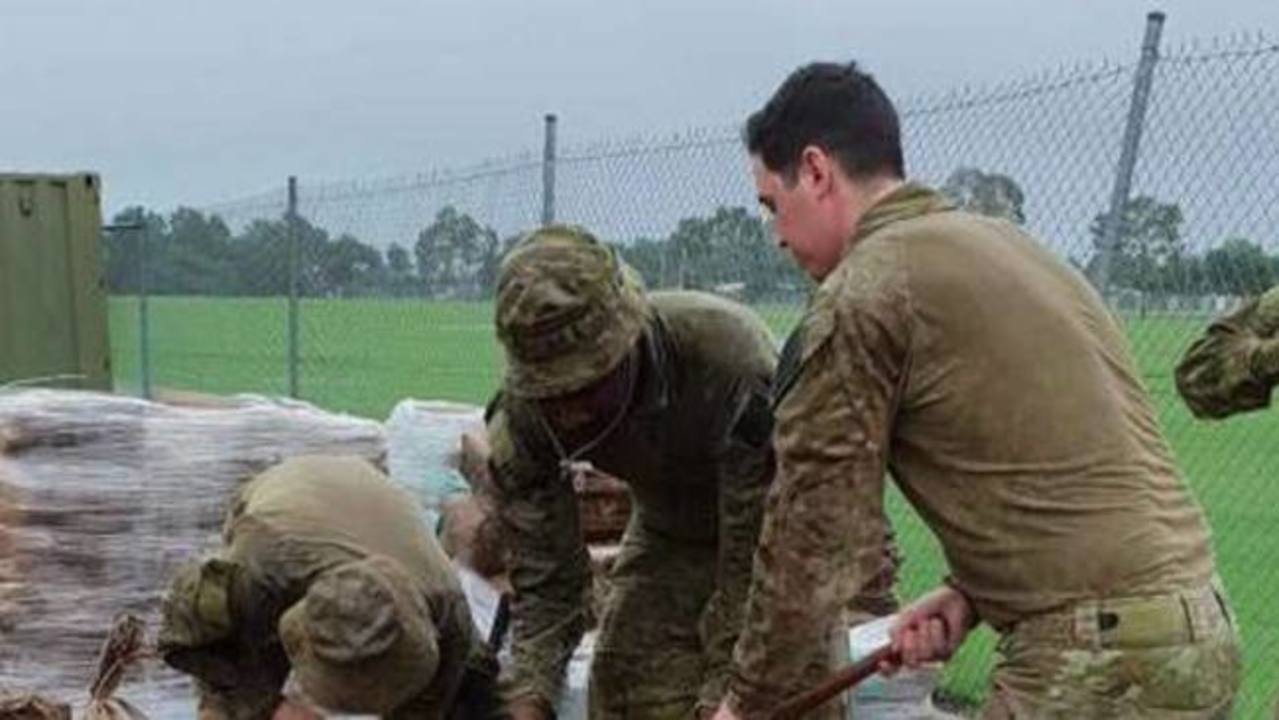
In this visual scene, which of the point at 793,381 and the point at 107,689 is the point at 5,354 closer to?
the point at 107,689

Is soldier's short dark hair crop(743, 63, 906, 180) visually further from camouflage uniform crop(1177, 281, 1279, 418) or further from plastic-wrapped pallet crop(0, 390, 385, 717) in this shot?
plastic-wrapped pallet crop(0, 390, 385, 717)

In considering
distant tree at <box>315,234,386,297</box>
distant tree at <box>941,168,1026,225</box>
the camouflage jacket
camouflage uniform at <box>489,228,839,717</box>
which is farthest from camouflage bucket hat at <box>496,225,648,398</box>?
distant tree at <box>315,234,386,297</box>

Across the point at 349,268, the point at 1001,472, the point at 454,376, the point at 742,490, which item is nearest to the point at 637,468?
the point at 742,490

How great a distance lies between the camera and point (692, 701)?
4082mm

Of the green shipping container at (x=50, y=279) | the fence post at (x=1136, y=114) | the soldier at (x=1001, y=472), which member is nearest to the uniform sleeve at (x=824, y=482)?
the soldier at (x=1001, y=472)

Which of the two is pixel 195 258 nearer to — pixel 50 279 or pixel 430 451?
pixel 50 279

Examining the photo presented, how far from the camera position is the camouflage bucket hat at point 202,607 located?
3.51 m

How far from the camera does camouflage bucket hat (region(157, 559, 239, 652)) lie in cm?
351

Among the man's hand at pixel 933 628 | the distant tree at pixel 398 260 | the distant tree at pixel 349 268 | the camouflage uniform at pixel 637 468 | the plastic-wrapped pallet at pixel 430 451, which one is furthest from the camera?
the distant tree at pixel 349 268

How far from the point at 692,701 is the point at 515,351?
1.02m

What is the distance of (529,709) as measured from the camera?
3.92m

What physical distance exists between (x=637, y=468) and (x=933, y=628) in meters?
1.04

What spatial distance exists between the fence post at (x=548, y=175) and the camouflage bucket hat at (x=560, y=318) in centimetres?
370

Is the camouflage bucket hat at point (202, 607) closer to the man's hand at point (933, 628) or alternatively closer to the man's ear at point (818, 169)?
the man's hand at point (933, 628)
